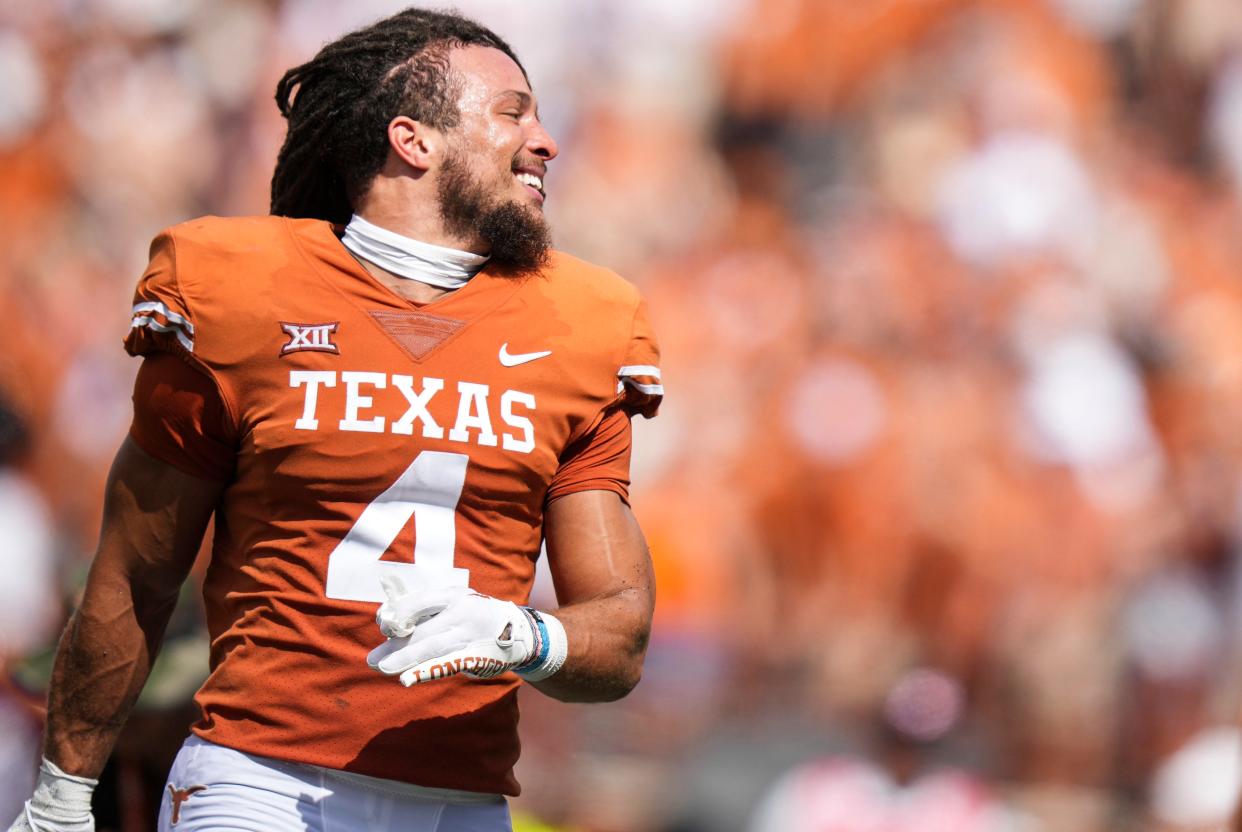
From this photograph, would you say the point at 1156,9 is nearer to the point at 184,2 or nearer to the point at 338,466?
the point at 184,2

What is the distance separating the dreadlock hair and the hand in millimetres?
821

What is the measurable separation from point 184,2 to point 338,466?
7.29 metres

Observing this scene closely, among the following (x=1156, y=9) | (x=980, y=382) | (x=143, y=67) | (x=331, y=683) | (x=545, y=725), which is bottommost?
(x=545, y=725)

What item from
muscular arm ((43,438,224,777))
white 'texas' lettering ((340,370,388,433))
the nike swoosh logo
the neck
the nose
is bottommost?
muscular arm ((43,438,224,777))

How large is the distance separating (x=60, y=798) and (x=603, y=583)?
898 millimetres

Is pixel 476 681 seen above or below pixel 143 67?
below

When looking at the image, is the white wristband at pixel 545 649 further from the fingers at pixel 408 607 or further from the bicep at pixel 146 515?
the bicep at pixel 146 515

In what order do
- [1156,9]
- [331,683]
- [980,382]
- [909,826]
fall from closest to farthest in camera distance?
[331,683], [909,826], [980,382], [1156,9]

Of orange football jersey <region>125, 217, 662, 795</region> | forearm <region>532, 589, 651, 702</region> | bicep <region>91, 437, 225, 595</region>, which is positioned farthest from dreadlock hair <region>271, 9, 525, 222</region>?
forearm <region>532, 589, 651, 702</region>

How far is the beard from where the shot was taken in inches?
102

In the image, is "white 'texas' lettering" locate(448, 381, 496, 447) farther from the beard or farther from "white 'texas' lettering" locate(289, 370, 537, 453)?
the beard

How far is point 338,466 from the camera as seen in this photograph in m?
2.34

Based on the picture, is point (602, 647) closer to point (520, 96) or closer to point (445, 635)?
point (445, 635)

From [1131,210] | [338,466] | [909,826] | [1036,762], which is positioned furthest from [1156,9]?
[338,466]
